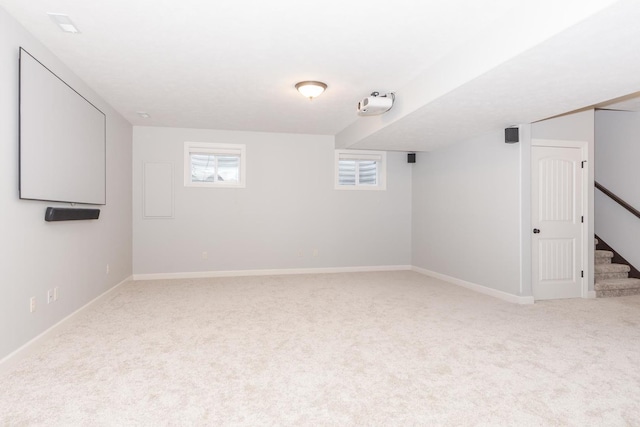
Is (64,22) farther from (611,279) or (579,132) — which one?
(611,279)

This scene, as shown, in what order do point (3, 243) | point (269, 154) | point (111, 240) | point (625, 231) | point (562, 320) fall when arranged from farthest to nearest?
point (269, 154) → point (625, 231) → point (111, 240) → point (562, 320) → point (3, 243)

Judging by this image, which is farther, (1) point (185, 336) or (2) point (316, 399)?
(1) point (185, 336)

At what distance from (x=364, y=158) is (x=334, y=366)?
16.7ft

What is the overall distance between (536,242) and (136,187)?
618 cm

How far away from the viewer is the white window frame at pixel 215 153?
21.3 feet

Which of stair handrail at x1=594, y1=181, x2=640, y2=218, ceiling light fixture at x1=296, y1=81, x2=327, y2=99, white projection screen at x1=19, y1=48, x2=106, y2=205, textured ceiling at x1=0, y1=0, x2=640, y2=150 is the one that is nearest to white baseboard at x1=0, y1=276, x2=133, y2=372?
white projection screen at x1=19, y1=48, x2=106, y2=205

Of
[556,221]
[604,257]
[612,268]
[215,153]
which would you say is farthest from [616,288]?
[215,153]

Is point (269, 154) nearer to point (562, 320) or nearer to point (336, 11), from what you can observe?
point (336, 11)

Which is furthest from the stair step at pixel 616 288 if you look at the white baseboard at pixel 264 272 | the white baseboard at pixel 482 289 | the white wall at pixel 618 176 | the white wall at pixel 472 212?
the white baseboard at pixel 264 272

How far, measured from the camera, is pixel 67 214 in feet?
11.4

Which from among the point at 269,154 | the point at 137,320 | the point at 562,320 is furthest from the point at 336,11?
the point at 269,154

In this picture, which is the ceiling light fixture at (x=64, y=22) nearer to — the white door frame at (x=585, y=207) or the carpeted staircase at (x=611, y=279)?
the white door frame at (x=585, y=207)

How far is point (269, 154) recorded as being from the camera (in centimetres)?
682

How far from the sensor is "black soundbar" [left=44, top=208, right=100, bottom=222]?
3.24 m
